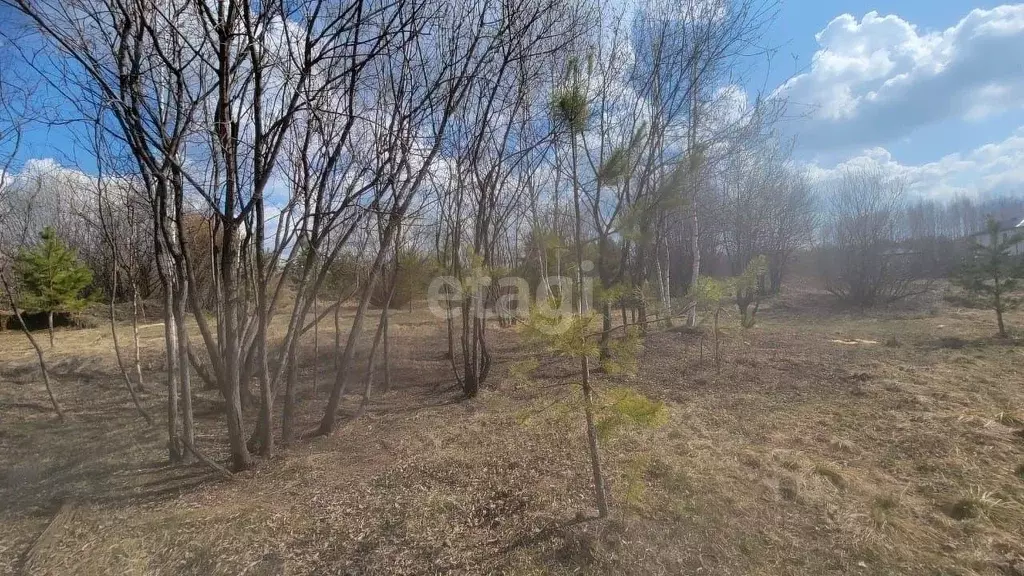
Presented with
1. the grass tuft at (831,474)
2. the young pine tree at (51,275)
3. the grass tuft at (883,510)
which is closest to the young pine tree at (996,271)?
the grass tuft at (831,474)

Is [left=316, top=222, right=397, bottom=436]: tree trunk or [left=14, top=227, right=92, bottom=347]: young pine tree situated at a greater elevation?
[left=14, top=227, right=92, bottom=347]: young pine tree

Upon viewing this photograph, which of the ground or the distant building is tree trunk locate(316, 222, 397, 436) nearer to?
the ground

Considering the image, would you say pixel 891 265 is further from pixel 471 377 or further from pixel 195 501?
pixel 195 501

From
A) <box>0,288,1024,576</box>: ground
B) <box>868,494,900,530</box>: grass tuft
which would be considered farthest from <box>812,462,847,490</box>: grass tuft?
<box>868,494,900,530</box>: grass tuft

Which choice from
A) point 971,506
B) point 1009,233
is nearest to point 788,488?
point 971,506

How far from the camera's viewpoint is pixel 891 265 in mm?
15578

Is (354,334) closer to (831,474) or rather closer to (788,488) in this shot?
(788,488)

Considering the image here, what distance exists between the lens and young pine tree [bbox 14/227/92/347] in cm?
1107

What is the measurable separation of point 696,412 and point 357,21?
15.6 ft

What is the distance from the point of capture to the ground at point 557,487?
2434 mm

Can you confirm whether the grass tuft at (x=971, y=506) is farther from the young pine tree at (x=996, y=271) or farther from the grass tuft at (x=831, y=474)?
the young pine tree at (x=996, y=271)

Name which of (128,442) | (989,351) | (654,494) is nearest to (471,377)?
(654,494)

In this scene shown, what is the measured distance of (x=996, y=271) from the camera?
824 cm

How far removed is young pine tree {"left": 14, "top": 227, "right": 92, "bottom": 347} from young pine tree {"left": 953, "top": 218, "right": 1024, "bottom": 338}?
782 inches
